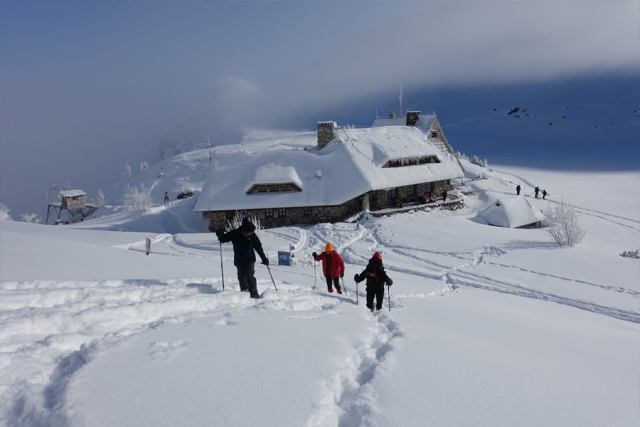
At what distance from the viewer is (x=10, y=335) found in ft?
15.3

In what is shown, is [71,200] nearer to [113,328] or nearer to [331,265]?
[331,265]

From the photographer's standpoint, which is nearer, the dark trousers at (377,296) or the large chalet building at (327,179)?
the dark trousers at (377,296)

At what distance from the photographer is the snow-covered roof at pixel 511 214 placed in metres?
27.2

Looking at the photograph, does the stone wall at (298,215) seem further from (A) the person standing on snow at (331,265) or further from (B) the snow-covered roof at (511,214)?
(A) the person standing on snow at (331,265)

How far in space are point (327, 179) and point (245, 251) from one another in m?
21.5

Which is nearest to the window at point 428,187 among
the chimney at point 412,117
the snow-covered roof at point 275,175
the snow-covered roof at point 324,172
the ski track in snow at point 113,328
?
the snow-covered roof at point 324,172

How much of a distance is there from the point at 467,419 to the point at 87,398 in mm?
3425

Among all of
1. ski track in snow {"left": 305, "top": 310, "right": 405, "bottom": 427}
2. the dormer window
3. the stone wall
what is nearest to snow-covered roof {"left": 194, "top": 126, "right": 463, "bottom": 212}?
the dormer window

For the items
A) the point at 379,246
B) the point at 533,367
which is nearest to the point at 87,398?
the point at 533,367

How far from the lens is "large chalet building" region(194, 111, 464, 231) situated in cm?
2753

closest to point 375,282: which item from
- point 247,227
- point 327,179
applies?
point 247,227

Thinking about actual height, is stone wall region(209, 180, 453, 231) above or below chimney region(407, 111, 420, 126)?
below

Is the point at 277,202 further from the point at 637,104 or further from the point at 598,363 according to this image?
the point at 637,104

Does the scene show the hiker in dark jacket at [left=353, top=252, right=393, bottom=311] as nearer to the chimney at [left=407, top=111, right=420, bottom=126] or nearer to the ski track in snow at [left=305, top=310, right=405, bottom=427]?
the ski track in snow at [left=305, top=310, right=405, bottom=427]
